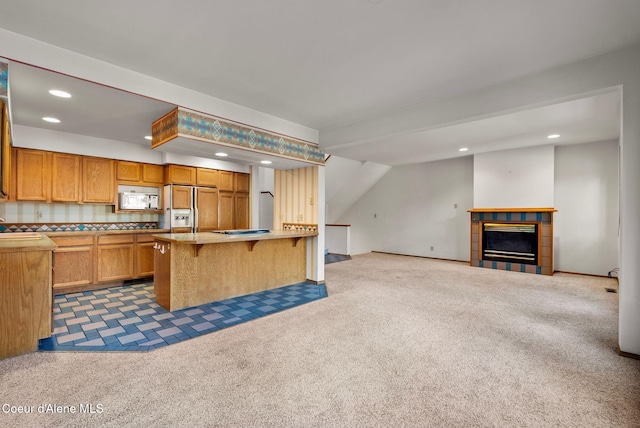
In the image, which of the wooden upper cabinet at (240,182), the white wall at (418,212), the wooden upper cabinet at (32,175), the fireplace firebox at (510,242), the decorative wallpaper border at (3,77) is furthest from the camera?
the white wall at (418,212)

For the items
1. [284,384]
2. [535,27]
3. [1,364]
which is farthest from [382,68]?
[1,364]

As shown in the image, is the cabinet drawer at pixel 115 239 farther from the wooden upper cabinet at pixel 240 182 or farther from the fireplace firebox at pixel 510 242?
the fireplace firebox at pixel 510 242

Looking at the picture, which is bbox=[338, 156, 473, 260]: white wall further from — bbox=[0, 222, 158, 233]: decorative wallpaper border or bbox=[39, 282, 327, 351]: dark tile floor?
bbox=[0, 222, 158, 233]: decorative wallpaper border

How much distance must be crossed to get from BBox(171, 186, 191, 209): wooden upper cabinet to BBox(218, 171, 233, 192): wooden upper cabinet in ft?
2.24

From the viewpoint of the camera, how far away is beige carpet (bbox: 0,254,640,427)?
1.68 m

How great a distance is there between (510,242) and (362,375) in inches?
213

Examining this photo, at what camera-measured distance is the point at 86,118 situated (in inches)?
144

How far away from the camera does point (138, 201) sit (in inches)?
199

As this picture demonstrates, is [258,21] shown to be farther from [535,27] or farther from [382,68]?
[535,27]

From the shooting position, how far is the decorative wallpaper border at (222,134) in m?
3.22

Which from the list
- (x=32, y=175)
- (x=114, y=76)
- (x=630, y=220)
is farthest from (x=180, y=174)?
(x=630, y=220)

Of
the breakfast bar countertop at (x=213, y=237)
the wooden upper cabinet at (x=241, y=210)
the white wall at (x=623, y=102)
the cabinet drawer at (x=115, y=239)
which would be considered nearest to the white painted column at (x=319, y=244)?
the breakfast bar countertop at (x=213, y=237)

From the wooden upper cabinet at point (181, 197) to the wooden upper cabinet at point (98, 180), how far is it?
0.88m

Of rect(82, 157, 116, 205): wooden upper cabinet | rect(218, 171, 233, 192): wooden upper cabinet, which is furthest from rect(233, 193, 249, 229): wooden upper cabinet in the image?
rect(82, 157, 116, 205): wooden upper cabinet
